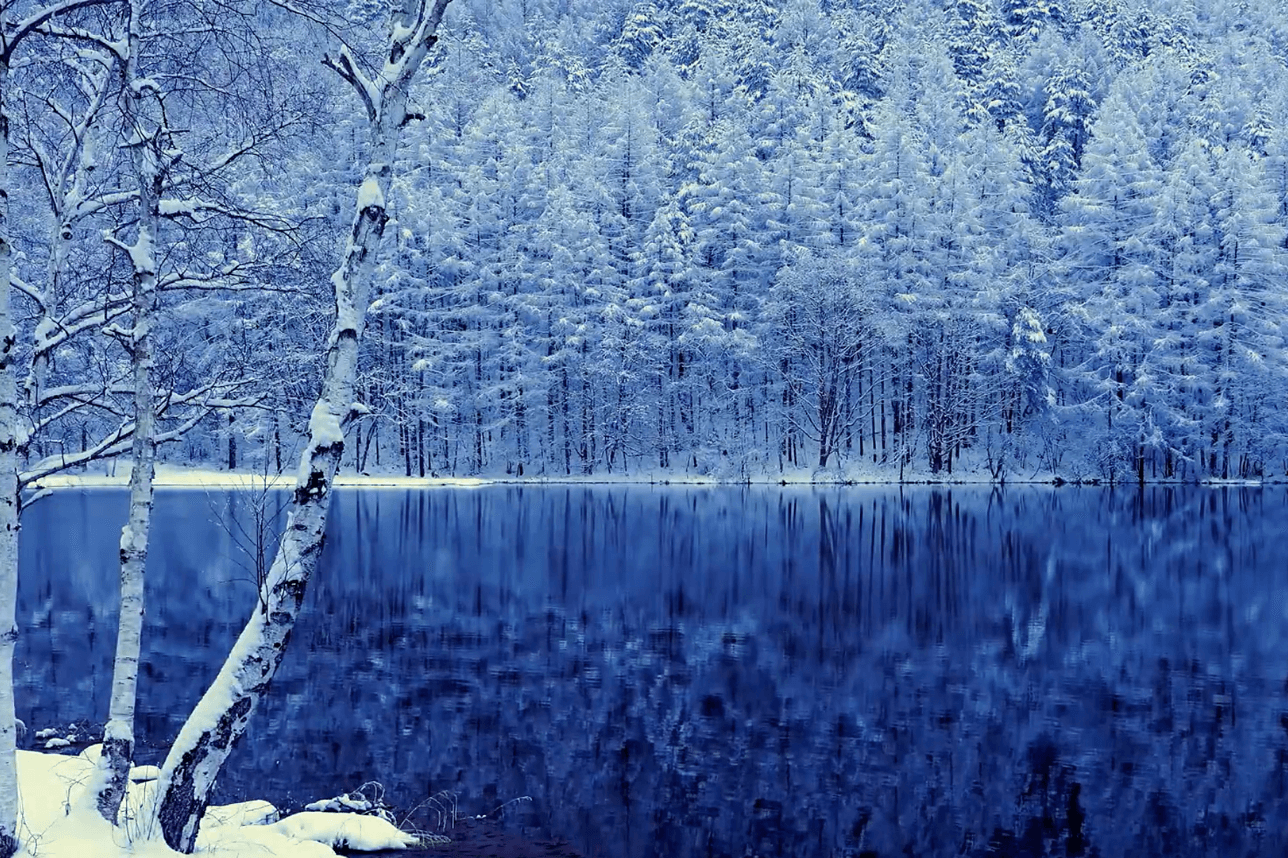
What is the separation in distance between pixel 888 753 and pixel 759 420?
51.2m

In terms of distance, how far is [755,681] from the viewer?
16297 mm

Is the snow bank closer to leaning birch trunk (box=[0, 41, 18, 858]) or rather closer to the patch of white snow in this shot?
leaning birch trunk (box=[0, 41, 18, 858])

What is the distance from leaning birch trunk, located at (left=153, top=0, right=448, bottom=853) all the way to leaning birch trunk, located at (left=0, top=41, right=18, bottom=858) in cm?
121

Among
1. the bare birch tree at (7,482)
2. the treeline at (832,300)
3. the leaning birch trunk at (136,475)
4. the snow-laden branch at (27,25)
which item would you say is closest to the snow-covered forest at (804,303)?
the treeline at (832,300)

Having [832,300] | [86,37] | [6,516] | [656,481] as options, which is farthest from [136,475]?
[832,300]

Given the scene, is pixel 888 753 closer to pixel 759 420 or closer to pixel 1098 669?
pixel 1098 669

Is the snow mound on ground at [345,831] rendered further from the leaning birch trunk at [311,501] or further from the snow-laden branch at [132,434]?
the snow-laden branch at [132,434]

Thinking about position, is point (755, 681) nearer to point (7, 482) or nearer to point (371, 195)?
point (371, 195)

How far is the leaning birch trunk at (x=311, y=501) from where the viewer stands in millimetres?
7410

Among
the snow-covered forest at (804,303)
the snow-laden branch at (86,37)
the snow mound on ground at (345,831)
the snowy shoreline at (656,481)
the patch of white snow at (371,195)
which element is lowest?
the snow mound on ground at (345,831)

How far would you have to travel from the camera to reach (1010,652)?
18297 mm

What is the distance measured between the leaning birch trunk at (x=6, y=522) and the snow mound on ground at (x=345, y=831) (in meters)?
3.26

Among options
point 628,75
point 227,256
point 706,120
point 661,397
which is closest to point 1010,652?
point 227,256

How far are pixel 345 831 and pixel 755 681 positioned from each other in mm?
7755
